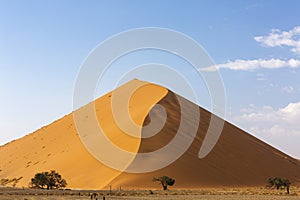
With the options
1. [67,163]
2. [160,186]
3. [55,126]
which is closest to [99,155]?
[67,163]

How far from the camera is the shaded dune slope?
58562 millimetres

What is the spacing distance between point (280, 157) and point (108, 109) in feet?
99.2

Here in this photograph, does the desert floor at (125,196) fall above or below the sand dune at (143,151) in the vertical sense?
below

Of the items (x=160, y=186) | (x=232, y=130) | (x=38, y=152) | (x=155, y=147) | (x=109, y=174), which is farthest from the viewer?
(x=232, y=130)

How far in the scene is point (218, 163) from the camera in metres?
67.2

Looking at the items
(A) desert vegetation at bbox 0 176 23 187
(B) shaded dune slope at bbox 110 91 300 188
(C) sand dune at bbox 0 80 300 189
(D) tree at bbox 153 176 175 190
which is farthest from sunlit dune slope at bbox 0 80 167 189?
Result: (D) tree at bbox 153 176 175 190

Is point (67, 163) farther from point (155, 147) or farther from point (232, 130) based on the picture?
point (232, 130)

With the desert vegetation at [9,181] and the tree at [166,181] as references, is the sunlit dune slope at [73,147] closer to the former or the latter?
the desert vegetation at [9,181]

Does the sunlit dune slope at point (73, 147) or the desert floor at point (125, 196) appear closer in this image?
the desert floor at point (125, 196)

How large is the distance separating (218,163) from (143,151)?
11.7 m

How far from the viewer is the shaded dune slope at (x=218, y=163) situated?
192 ft

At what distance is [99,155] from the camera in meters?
65.3

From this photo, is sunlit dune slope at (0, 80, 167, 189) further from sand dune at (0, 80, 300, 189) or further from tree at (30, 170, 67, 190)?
tree at (30, 170, 67, 190)

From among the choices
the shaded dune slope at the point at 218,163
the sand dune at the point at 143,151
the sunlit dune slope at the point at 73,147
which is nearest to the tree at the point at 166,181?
the sand dune at the point at 143,151
